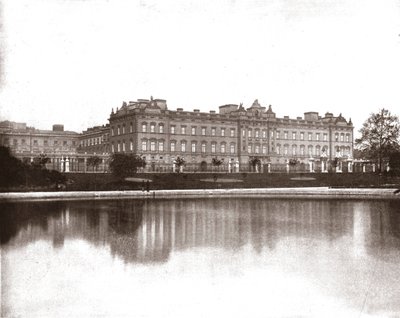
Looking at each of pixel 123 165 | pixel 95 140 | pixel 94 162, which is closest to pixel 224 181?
pixel 123 165

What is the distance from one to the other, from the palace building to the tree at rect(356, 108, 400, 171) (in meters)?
14.1

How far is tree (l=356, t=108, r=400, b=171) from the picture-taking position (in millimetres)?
54031

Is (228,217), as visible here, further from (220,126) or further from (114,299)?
(220,126)

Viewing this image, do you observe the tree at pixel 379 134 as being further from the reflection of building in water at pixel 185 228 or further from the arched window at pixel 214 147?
the reflection of building in water at pixel 185 228

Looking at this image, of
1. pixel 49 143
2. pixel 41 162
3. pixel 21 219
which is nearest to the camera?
pixel 21 219

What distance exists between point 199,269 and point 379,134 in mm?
48699

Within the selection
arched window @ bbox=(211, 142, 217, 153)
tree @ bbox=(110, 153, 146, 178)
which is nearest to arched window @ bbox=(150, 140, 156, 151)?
arched window @ bbox=(211, 142, 217, 153)

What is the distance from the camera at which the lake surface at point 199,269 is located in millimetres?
8094

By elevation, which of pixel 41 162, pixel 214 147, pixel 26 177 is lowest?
pixel 26 177

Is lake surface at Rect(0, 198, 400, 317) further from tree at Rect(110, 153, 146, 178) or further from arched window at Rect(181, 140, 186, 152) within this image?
arched window at Rect(181, 140, 186, 152)

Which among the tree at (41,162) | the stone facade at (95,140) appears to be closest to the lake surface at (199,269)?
the tree at (41,162)

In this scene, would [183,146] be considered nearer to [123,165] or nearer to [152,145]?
[152,145]

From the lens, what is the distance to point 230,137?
70.8 metres

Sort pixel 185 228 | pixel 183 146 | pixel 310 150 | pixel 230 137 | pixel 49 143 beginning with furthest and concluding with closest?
pixel 49 143
pixel 310 150
pixel 230 137
pixel 183 146
pixel 185 228
